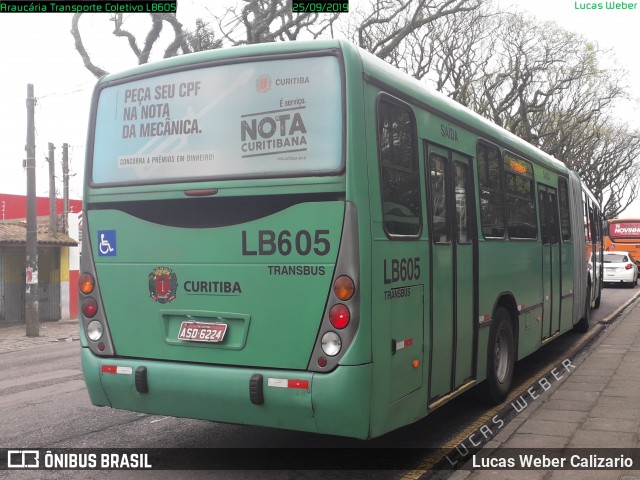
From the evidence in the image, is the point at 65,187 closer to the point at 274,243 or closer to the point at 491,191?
the point at 491,191

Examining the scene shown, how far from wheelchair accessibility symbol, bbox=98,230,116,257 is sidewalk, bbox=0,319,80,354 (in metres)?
11.0

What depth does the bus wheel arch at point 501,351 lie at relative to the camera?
7.02m

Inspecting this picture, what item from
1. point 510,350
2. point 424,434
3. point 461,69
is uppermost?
point 461,69

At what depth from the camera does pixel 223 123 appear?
195 inches

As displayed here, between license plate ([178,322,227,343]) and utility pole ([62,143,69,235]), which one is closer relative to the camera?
license plate ([178,322,227,343])

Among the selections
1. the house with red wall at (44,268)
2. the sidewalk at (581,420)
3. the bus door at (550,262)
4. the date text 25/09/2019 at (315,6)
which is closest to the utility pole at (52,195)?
Result: the house with red wall at (44,268)

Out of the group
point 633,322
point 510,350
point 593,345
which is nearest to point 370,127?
point 510,350

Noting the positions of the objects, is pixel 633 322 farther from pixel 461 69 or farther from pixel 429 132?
pixel 461 69

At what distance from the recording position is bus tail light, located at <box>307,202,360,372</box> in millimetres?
4453

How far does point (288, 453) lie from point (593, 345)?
7.60 m

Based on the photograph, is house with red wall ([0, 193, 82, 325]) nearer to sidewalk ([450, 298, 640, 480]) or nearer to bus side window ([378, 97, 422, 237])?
sidewalk ([450, 298, 640, 480])

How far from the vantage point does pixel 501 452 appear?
5445 millimetres

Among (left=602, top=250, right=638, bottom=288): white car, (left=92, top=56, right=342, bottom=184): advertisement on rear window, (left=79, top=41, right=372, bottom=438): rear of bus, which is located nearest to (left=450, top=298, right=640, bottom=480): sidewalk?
(left=79, top=41, right=372, bottom=438): rear of bus

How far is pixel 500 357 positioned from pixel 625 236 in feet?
101
